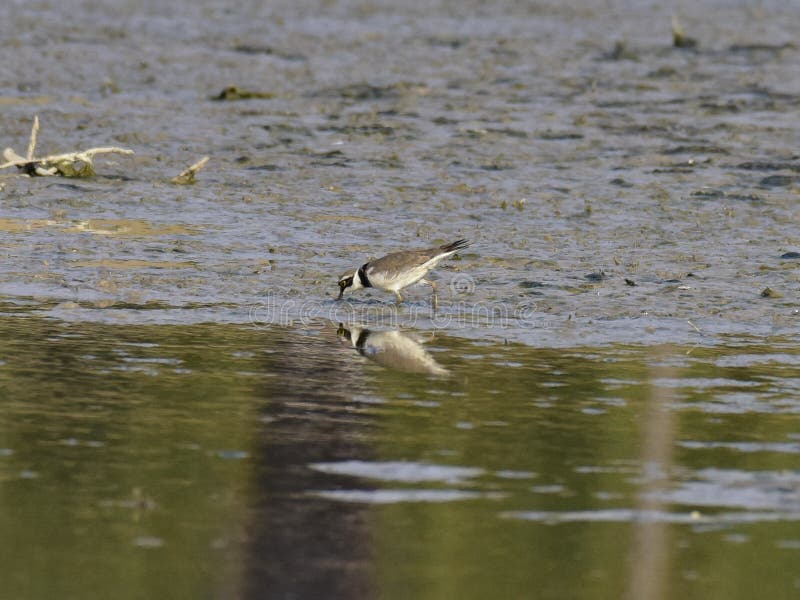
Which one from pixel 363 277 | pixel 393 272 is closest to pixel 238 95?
pixel 363 277

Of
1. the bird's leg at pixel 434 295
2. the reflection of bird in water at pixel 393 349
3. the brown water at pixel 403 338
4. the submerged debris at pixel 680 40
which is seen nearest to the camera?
the brown water at pixel 403 338

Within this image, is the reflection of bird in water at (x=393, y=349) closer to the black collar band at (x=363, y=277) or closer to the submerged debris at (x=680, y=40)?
the black collar band at (x=363, y=277)

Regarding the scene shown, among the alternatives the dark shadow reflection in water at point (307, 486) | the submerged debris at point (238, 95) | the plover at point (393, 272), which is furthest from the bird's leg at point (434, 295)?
the submerged debris at point (238, 95)

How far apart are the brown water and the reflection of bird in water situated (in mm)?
33

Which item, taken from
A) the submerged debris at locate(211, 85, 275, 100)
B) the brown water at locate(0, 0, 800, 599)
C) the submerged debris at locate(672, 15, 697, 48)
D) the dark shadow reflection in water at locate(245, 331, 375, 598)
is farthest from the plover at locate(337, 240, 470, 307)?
the submerged debris at locate(672, 15, 697, 48)

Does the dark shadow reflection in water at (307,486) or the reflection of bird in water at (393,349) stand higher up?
the reflection of bird in water at (393,349)

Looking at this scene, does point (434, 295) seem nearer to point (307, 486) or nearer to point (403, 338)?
point (403, 338)

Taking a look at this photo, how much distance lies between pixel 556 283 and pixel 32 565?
6.47 m

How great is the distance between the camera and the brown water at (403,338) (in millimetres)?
6281

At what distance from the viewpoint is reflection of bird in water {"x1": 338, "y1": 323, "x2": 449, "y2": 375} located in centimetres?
948

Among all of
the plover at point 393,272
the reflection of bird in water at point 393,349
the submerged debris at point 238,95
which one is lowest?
the reflection of bird in water at point 393,349

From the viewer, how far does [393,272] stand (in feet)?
35.9

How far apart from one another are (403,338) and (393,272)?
72cm

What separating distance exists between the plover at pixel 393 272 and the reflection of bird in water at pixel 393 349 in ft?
1.33
